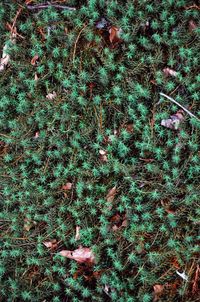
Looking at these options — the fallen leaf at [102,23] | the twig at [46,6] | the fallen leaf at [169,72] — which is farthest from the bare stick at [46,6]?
the fallen leaf at [169,72]

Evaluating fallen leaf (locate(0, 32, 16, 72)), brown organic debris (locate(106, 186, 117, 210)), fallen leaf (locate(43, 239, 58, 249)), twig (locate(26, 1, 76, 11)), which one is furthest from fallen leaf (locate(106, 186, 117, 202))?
twig (locate(26, 1, 76, 11))

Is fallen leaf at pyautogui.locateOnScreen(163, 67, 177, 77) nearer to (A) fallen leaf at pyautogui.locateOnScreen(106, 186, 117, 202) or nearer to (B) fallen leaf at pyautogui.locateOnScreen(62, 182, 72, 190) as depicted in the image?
(A) fallen leaf at pyautogui.locateOnScreen(106, 186, 117, 202)

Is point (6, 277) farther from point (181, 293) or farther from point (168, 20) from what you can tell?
point (168, 20)

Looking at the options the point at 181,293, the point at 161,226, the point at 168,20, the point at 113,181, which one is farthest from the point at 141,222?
the point at 168,20

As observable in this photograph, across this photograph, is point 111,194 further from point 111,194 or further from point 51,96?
point 51,96

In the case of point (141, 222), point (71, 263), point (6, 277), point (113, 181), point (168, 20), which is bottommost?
point (6, 277)

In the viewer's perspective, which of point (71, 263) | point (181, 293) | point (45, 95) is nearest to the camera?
point (181, 293)
